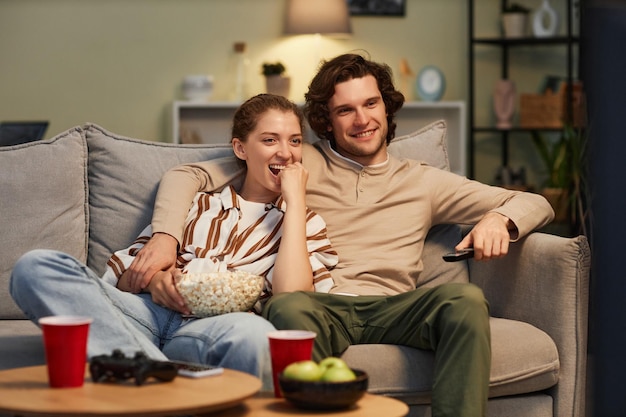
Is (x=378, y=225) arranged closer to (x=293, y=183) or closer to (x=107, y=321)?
(x=293, y=183)

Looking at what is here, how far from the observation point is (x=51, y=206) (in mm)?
2260

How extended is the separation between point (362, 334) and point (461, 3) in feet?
13.2

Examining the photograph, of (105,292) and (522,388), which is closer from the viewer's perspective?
(105,292)

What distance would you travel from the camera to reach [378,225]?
220 centimetres

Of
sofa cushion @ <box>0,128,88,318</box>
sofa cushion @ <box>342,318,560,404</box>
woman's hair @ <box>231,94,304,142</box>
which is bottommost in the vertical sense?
sofa cushion @ <box>342,318,560,404</box>

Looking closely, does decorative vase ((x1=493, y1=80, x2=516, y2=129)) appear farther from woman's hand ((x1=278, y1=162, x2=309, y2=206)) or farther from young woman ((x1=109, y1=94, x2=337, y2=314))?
woman's hand ((x1=278, y1=162, x2=309, y2=206))

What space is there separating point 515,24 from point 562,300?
3650 millimetres

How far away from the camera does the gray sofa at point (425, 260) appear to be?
187 cm

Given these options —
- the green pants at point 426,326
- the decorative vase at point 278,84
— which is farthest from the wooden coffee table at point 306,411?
the decorative vase at point 278,84

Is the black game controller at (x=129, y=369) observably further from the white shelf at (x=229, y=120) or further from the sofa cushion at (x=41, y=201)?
the white shelf at (x=229, y=120)

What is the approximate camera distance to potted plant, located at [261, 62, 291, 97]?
5188 millimetres

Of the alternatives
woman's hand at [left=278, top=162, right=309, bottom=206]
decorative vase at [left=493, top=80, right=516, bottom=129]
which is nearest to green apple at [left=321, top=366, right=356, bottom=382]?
woman's hand at [left=278, top=162, right=309, bottom=206]

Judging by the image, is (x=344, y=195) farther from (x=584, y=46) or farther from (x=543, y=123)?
(x=543, y=123)

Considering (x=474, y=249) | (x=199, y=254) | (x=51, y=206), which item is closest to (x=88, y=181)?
(x=51, y=206)
